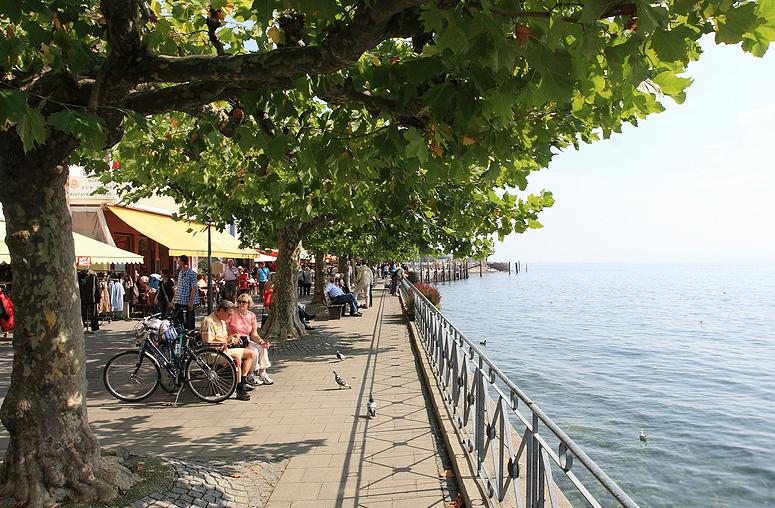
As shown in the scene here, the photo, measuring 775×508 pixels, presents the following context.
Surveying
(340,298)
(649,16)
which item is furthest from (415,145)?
(340,298)

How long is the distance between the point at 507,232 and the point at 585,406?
23.6ft

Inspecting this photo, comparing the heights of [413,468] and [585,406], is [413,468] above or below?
above

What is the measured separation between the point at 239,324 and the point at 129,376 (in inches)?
66.3

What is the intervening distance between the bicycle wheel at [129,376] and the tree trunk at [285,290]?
6099 mm

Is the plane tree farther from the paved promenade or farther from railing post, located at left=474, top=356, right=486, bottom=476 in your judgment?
railing post, located at left=474, top=356, right=486, bottom=476

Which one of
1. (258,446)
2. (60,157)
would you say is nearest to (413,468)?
(258,446)

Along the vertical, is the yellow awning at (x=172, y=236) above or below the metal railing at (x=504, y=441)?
above

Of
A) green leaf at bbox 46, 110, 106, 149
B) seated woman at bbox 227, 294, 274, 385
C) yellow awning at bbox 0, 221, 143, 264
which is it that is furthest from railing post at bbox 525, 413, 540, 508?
yellow awning at bbox 0, 221, 143, 264

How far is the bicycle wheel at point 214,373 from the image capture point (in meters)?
8.32

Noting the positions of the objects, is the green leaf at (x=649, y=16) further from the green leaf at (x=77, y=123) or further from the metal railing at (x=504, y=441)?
the green leaf at (x=77, y=123)

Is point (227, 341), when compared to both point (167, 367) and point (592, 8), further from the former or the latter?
point (592, 8)

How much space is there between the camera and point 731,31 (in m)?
2.86

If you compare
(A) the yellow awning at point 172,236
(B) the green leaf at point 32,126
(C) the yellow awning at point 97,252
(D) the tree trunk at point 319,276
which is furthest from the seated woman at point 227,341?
(D) the tree trunk at point 319,276

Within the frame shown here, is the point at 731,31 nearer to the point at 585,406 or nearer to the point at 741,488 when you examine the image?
the point at 741,488
